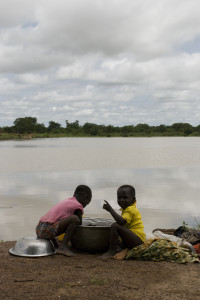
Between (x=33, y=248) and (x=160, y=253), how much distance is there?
1627 mm

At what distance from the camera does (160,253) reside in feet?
16.9

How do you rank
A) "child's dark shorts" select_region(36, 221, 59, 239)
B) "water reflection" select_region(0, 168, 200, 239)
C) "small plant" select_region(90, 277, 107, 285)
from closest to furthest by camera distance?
"small plant" select_region(90, 277, 107, 285)
"child's dark shorts" select_region(36, 221, 59, 239)
"water reflection" select_region(0, 168, 200, 239)

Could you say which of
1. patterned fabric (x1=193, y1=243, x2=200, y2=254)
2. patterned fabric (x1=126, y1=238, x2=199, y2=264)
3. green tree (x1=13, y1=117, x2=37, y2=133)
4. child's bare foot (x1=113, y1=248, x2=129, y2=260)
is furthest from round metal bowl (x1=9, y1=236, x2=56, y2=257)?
green tree (x1=13, y1=117, x2=37, y2=133)

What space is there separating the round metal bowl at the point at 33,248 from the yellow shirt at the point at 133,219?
1.04 meters

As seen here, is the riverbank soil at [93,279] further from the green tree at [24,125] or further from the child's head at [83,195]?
the green tree at [24,125]

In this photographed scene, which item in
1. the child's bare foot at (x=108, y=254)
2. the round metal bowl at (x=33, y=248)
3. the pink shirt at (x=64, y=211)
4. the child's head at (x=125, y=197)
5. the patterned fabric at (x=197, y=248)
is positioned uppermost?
the child's head at (x=125, y=197)

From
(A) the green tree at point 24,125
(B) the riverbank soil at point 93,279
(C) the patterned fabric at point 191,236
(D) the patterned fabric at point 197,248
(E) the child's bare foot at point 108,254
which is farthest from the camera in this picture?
(A) the green tree at point 24,125

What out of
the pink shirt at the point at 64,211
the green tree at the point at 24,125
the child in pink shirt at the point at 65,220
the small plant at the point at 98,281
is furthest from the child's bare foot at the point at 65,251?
the green tree at the point at 24,125

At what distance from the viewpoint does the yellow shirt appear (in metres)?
5.26

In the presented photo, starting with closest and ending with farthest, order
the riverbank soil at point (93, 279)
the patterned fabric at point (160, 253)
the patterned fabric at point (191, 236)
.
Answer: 1. the riverbank soil at point (93, 279)
2. the patterned fabric at point (160, 253)
3. the patterned fabric at point (191, 236)

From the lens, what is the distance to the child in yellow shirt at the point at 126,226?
17.0 feet

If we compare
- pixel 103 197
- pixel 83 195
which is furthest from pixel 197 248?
pixel 103 197

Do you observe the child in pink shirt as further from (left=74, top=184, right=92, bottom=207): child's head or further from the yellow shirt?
the yellow shirt

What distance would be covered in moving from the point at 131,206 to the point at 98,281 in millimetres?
1387
